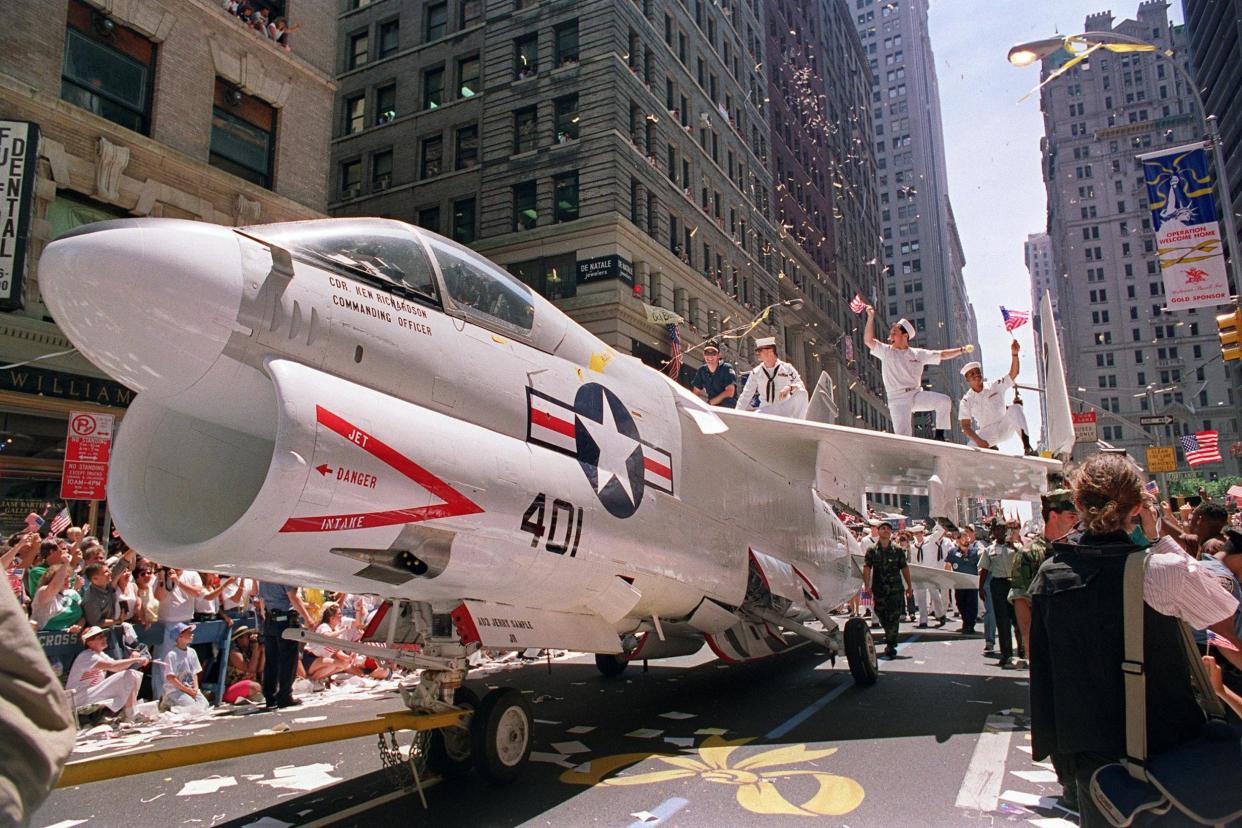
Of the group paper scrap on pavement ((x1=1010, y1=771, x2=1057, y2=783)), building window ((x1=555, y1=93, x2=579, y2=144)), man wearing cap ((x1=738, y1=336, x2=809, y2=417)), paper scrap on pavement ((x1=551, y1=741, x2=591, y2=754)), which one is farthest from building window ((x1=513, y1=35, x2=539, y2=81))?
paper scrap on pavement ((x1=1010, y1=771, x2=1057, y2=783))

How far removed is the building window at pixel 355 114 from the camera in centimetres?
3838

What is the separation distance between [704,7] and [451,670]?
149 ft

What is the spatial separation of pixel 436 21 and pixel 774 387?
34.4 meters

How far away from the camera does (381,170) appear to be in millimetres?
37344

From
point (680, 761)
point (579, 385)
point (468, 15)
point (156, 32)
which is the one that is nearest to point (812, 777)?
point (680, 761)

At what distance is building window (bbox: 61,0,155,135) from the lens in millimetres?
16844

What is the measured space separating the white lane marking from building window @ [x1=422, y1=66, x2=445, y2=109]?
36.0 m

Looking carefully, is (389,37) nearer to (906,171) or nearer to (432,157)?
(432,157)

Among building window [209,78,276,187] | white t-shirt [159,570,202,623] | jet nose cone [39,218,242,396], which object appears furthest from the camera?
building window [209,78,276,187]

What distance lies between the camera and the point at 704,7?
42844 millimetres

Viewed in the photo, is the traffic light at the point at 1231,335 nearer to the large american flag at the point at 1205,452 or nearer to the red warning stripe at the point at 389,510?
the large american flag at the point at 1205,452

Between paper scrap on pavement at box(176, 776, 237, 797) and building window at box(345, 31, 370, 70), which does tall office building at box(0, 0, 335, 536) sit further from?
building window at box(345, 31, 370, 70)

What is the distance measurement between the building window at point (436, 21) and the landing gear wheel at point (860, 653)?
1429 inches

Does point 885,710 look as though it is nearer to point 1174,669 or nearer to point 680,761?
point 680,761
